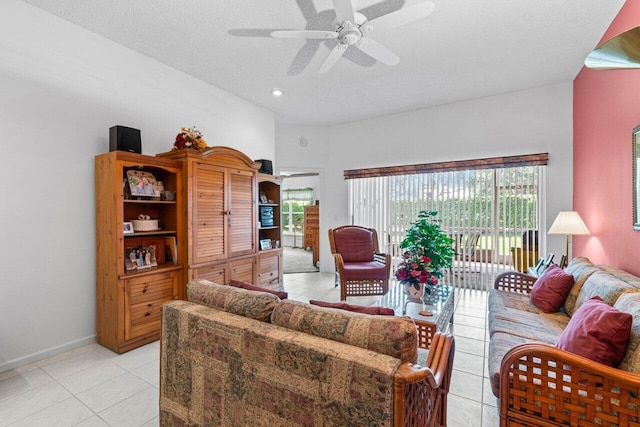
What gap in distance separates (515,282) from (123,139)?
408 centimetres

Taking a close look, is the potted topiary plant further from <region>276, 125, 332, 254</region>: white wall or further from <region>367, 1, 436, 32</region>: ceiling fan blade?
<region>276, 125, 332, 254</region>: white wall

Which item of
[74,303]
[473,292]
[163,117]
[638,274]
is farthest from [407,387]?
[473,292]

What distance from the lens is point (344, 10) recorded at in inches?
78.5

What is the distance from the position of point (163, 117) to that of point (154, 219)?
1212 mm

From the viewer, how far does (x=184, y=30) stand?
8.96 ft

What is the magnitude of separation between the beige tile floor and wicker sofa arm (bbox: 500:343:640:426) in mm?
467

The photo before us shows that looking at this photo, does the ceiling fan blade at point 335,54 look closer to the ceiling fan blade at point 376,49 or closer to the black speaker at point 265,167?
the ceiling fan blade at point 376,49

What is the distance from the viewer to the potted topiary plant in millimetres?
2602

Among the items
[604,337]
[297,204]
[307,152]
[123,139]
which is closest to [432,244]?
[604,337]

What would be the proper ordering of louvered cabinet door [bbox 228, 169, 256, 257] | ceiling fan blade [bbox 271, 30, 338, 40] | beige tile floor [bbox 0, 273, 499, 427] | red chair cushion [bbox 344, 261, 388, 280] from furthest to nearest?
1. red chair cushion [bbox 344, 261, 388, 280]
2. louvered cabinet door [bbox 228, 169, 256, 257]
3. ceiling fan blade [bbox 271, 30, 338, 40]
4. beige tile floor [bbox 0, 273, 499, 427]

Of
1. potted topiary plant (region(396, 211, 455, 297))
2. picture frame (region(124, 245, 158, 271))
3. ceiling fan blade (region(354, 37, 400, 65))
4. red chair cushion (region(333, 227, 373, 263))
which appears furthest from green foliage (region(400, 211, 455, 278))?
picture frame (region(124, 245, 158, 271))

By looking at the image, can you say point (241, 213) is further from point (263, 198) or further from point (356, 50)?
point (356, 50)

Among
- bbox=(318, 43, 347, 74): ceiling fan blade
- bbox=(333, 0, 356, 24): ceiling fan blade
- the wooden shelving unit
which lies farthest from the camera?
the wooden shelving unit

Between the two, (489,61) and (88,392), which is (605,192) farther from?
(88,392)
